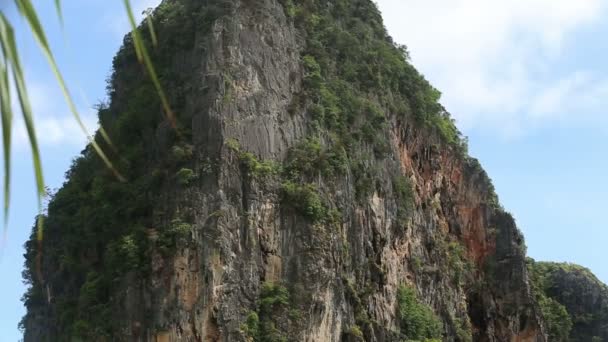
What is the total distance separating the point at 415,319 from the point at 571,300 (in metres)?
19.1

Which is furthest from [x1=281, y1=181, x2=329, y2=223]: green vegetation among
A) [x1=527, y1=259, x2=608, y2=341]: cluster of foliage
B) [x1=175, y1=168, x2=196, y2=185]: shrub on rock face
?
[x1=527, y1=259, x2=608, y2=341]: cluster of foliage

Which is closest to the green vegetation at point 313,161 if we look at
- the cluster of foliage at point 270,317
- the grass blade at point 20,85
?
the cluster of foliage at point 270,317

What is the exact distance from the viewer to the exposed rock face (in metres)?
32.0

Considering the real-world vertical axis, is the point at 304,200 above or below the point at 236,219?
above

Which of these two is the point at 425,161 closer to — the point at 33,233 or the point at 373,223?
the point at 373,223

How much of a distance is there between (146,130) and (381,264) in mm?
8686

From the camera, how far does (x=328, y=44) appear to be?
136ft

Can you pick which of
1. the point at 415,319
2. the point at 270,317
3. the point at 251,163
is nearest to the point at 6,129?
the point at 270,317

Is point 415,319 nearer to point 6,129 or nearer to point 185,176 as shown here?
point 185,176

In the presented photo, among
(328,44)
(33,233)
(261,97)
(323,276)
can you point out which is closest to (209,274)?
(323,276)

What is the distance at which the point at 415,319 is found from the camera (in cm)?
3816

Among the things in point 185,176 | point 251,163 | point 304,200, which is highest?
Result: point 251,163

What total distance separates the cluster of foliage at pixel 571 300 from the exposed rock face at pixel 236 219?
9.99 metres

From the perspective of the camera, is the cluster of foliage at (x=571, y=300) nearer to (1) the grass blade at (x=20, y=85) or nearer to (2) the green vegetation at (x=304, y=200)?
(2) the green vegetation at (x=304, y=200)
